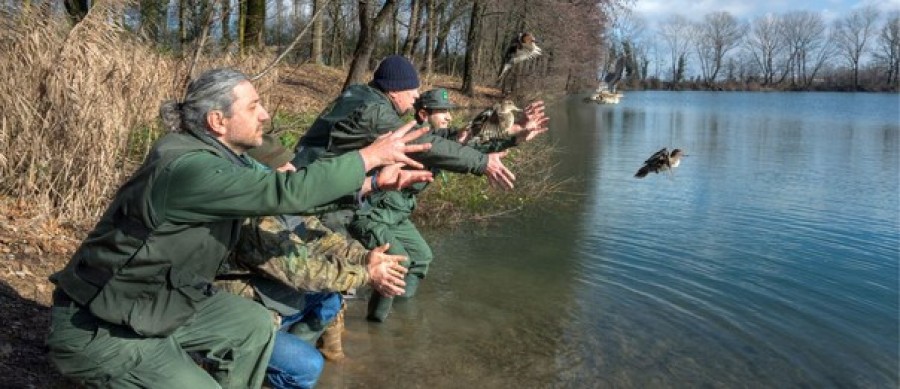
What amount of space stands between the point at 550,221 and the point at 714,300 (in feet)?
13.4

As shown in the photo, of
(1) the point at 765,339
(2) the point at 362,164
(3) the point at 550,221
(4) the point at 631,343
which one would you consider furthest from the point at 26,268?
(3) the point at 550,221

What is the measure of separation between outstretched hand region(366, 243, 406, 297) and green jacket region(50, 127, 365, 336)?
1043 mm

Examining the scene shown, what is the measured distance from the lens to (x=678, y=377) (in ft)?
19.3

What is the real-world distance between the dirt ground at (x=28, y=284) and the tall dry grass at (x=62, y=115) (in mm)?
244

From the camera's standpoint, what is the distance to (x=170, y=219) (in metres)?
3.01

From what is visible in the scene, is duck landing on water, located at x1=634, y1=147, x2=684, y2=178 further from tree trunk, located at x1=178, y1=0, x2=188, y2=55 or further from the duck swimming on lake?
tree trunk, located at x1=178, y1=0, x2=188, y2=55

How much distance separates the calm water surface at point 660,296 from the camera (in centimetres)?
596

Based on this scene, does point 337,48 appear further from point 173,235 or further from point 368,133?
point 173,235

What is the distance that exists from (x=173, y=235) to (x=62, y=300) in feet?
2.00

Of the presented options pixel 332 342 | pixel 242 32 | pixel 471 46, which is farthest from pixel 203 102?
pixel 471 46

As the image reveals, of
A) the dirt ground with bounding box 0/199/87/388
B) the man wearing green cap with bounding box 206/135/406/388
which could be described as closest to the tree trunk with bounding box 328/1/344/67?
the dirt ground with bounding box 0/199/87/388

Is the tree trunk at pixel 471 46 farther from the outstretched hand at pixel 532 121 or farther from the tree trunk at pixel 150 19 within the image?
the outstretched hand at pixel 532 121

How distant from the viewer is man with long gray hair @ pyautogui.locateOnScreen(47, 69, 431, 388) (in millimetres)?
2998

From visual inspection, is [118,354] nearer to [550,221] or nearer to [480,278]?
[480,278]
